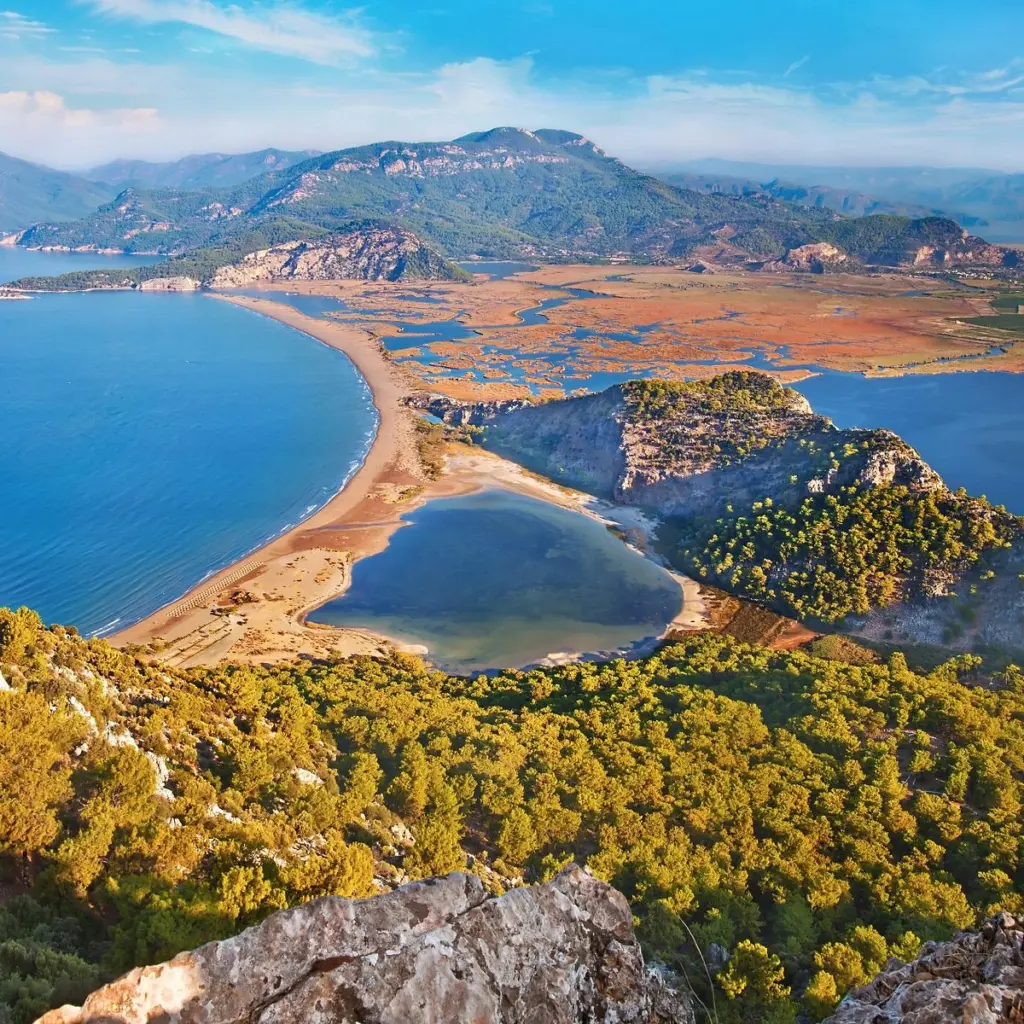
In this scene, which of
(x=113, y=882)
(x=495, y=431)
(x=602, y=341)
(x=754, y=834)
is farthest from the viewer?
(x=602, y=341)

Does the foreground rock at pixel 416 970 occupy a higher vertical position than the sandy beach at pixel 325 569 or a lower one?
higher

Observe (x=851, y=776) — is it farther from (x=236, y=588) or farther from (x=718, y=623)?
(x=236, y=588)

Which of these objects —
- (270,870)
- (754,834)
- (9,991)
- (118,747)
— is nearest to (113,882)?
(270,870)

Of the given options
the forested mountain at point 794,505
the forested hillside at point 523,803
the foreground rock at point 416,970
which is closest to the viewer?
the foreground rock at point 416,970

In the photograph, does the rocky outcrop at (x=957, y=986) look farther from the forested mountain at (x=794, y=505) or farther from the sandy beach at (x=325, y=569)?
the forested mountain at (x=794, y=505)

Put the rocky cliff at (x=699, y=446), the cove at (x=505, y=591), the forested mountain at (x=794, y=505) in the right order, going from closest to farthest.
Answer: the forested mountain at (x=794, y=505) → the cove at (x=505, y=591) → the rocky cliff at (x=699, y=446)

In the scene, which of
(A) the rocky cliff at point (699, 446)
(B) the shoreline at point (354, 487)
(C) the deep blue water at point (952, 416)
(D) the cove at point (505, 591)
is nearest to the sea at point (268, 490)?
(D) the cove at point (505, 591)

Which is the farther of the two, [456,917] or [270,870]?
[270,870]

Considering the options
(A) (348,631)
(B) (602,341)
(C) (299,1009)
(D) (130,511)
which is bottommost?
(A) (348,631)
